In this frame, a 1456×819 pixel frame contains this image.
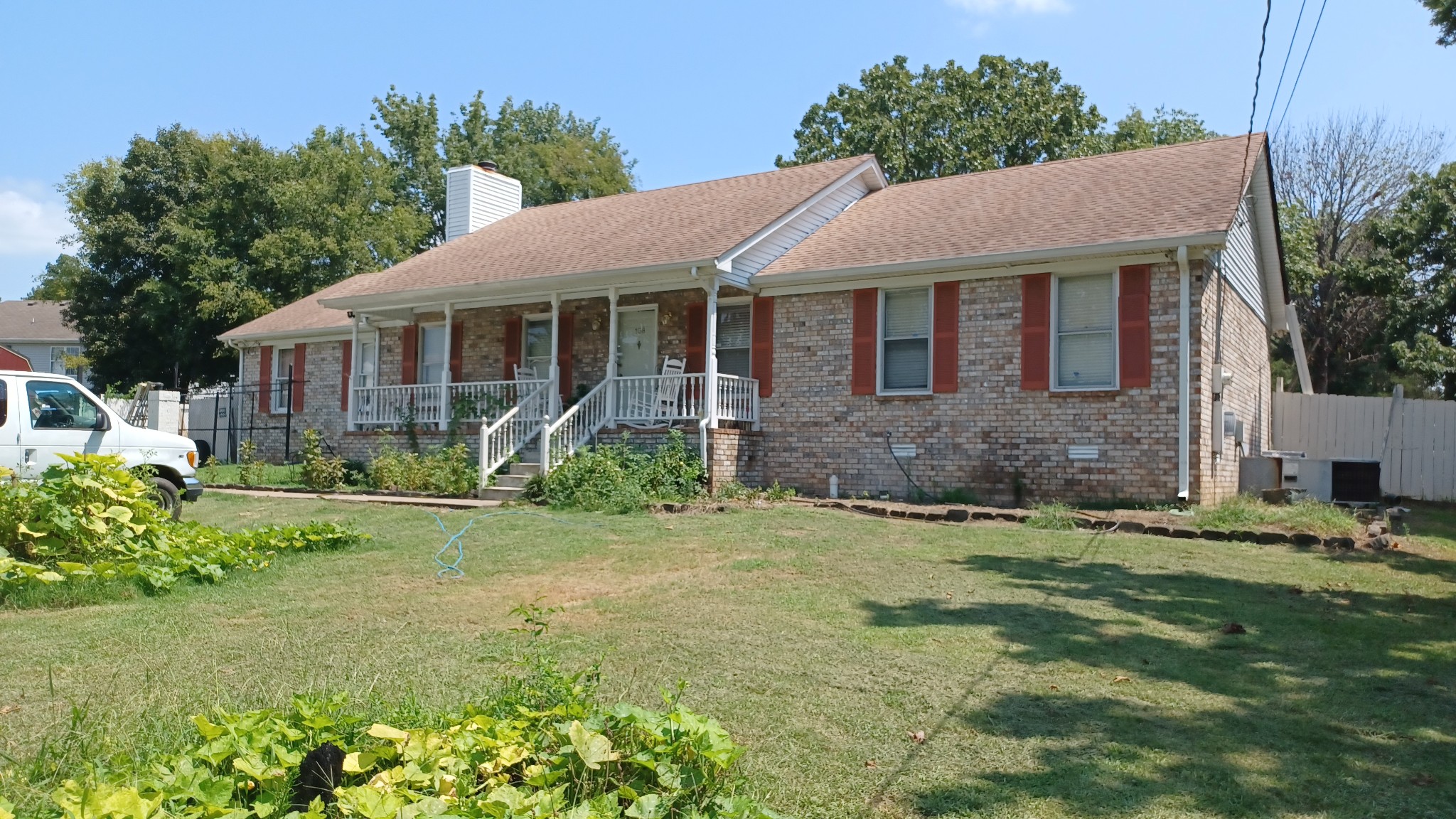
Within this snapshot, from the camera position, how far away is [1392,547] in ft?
31.9

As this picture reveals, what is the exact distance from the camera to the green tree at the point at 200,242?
32719mm

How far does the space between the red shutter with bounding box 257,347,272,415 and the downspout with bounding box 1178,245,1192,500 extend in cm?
1992

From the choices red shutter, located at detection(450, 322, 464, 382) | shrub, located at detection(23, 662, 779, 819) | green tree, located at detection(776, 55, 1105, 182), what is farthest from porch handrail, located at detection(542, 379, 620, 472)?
green tree, located at detection(776, 55, 1105, 182)

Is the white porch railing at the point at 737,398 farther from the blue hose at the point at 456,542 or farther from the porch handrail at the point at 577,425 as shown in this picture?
the blue hose at the point at 456,542

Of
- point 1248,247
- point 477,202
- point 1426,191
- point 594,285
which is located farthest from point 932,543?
point 1426,191

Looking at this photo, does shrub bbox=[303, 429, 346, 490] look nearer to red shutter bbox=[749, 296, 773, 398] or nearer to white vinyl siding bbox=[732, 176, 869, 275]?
red shutter bbox=[749, 296, 773, 398]

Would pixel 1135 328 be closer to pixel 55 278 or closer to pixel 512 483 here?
pixel 512 483

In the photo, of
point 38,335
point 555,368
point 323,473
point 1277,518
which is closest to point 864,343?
point 555,368

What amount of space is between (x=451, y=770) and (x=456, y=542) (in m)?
6.71

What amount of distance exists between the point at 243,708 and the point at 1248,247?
54.3 feet

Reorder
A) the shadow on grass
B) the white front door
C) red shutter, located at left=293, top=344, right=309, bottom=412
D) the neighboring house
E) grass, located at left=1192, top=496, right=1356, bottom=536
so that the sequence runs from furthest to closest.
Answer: the neighboring house
red shutter, located at left=293, top=344, right=309, bottom=412
the white front door
grass, located at left=1192, top=496, right=1356, bottom=536
the shadow on grass

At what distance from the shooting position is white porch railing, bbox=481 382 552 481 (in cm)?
1460

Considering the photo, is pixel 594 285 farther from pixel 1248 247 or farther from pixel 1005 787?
pixel 1005 787

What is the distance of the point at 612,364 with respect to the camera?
15820 millimetres
